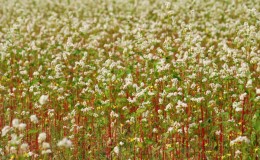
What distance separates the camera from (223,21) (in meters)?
18.7

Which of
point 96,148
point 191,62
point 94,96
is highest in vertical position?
point 191,62

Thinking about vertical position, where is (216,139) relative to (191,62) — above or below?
below

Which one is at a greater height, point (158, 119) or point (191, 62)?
point (191, 62)

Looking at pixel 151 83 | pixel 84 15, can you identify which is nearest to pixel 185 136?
pixel 151 83

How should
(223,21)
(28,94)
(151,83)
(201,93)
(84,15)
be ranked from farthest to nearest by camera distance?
(84,15) → (223,21) → (28,94) → (151,83) → (201,93)

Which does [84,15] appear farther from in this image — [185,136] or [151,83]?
[185,136]

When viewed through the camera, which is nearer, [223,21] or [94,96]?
[94,96]

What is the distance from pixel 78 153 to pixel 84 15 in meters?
13.9

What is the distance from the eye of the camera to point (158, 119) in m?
9.32

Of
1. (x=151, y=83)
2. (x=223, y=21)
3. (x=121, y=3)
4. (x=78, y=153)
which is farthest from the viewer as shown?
(x=121, y=3)

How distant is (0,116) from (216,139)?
4.43 metres

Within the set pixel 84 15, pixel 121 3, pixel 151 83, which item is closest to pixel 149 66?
pixel 151 83

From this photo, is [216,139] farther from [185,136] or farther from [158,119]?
[158,119]

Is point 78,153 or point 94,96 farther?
point 94,96
